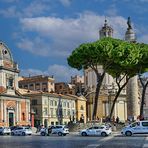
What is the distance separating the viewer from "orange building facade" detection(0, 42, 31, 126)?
85.8 m

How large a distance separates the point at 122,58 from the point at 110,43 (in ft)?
9.13

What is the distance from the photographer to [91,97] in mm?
121438

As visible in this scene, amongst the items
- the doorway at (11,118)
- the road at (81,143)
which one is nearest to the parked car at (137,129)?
the road at (81,143)

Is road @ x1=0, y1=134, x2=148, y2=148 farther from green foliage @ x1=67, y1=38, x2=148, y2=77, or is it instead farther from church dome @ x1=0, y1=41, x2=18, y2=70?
church dome @ x1=0, y1=41, x2=18, y2=70

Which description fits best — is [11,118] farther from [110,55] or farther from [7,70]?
[110,55]

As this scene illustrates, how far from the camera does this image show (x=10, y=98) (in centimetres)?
8794

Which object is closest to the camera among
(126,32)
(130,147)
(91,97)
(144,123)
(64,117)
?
(130,147)

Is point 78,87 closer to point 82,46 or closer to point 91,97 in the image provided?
point 91,97

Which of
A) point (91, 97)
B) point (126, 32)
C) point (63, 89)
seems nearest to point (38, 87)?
point (63, 89)

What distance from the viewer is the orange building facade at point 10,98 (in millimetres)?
85812

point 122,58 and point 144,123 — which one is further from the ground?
point 122,58

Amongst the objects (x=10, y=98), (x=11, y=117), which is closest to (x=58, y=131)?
(x=11, y=117)

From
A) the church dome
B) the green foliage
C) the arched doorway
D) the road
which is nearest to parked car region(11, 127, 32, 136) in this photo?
the green foliage

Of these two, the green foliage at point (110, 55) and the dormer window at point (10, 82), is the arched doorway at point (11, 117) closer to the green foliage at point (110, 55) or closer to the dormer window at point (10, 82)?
the dormer window at point (10, 82)
